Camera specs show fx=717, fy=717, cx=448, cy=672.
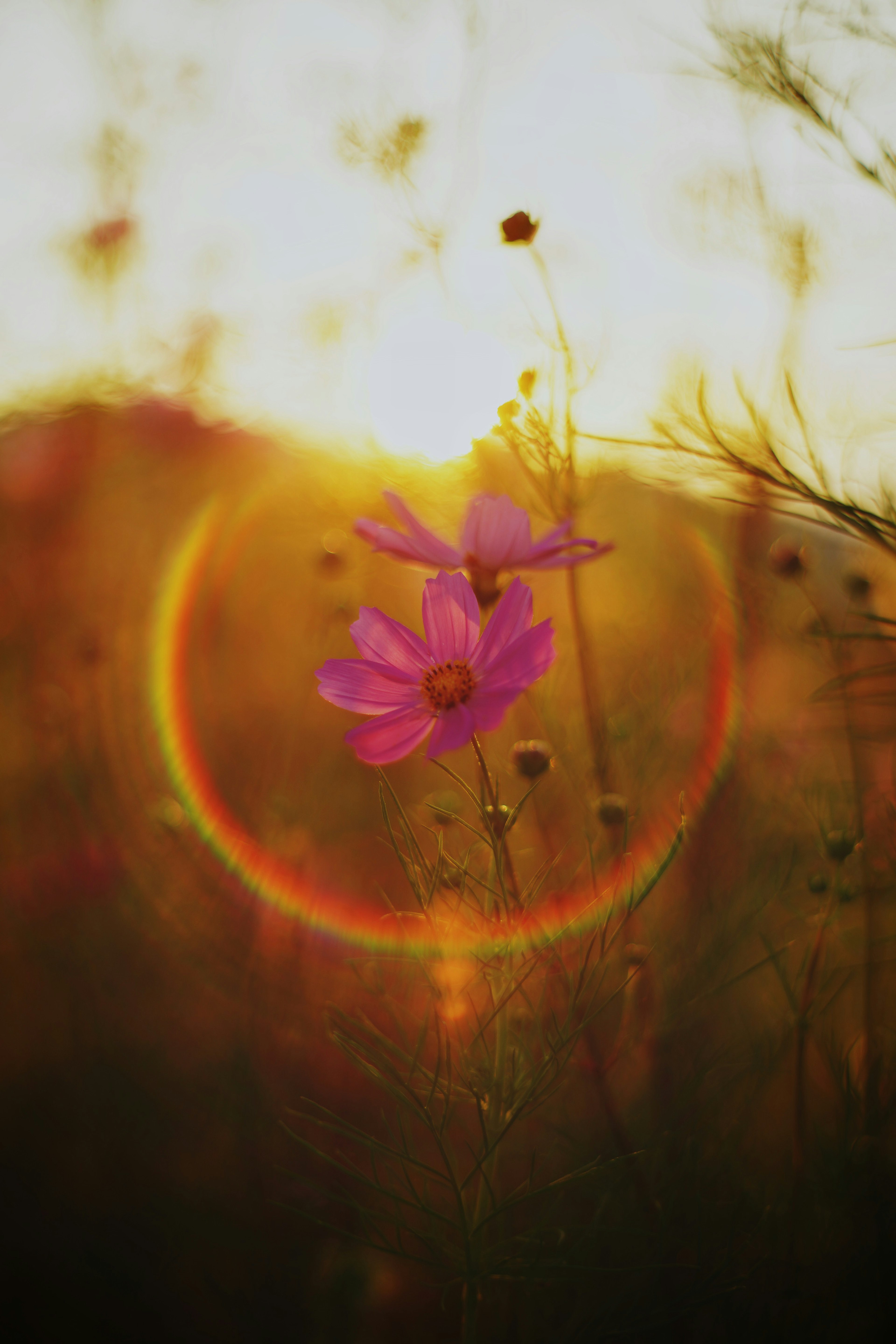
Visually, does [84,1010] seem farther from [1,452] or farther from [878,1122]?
[1,452]

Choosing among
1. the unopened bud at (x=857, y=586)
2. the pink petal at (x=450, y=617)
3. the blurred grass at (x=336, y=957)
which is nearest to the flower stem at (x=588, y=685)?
the blurred grass at (x=336, y=957)

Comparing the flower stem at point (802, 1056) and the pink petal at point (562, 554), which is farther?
the flower stem at point (802, 1056)

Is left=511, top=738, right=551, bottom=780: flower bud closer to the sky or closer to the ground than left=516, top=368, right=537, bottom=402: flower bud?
closer to the ground

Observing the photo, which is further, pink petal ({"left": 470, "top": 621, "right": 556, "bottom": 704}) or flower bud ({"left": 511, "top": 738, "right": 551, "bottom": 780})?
flower bud ({"left": 511, "top": 738, "right": 551, "bottom": 780})

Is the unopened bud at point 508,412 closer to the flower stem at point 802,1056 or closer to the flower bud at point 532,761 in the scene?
the flower bud at point 532,761

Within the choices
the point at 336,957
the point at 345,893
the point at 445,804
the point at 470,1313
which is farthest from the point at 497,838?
the point at 345,893

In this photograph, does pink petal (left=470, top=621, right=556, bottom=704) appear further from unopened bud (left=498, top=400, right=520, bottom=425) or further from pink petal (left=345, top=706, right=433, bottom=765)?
unopened bud (left=498, top=400, right=520, bottom=425)

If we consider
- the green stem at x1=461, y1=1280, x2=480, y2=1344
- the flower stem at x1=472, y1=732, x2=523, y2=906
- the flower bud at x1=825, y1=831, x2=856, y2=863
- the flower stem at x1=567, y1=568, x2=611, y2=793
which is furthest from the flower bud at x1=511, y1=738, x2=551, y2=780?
the green stem at x1=461, y1=1280, x2=480, y2=1344
